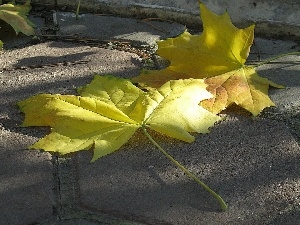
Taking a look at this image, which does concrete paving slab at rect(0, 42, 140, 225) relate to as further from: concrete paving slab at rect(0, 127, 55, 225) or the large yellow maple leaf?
the large yellow maple leaf

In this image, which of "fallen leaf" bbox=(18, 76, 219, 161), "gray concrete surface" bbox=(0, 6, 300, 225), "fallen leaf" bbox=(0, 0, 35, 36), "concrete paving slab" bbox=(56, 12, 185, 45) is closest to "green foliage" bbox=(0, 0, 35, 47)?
"fallen leaf" bbox=(0, 0, 35, 36)

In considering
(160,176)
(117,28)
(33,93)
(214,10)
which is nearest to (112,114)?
(160,176)

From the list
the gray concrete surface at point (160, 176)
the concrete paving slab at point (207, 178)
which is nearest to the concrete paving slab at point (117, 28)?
the gray concrete surface at point (160, 176)

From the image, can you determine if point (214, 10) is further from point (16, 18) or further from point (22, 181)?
point (22, 181)

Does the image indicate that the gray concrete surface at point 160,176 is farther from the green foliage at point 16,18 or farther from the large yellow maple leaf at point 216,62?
the green foliage at point 16,18

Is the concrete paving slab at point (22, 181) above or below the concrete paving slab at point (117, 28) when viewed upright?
below

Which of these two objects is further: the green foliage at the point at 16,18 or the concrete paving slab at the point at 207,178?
the green foliage at the point at 16,18

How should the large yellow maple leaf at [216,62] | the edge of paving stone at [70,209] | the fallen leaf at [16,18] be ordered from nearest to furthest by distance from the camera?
the edge of paving stone at [70,209]
the large yellow maple leaf at [216,62]
the fallen leaf at [16,18]

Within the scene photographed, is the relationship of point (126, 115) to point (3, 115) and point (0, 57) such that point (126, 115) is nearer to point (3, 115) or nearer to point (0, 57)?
point (3, 115)
